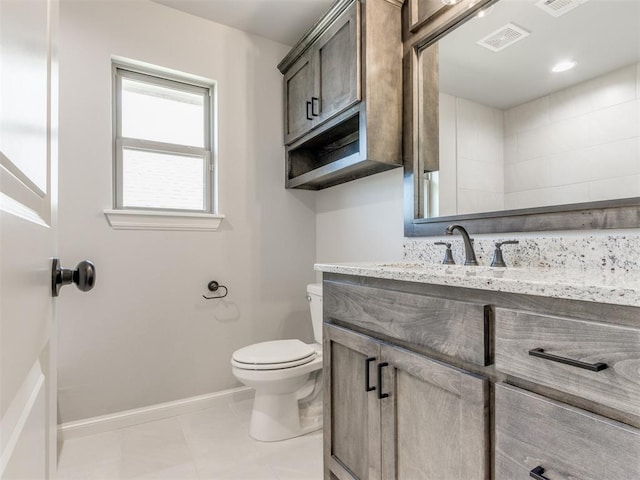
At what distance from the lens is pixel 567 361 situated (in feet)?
2.22

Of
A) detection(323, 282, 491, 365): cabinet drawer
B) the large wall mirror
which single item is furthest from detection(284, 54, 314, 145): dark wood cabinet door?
detection(323, 282, 491, 365): cabinet drawer

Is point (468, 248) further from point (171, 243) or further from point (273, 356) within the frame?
point (171, 243)

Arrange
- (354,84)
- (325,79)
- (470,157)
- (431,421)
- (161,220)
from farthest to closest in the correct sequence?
(161,220) → (325,79) → (354,84) → (470,157) → (431,421)

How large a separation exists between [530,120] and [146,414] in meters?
2.44

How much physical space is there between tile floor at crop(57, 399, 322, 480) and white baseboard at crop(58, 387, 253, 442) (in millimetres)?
32

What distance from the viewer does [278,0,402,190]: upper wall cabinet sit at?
175cm

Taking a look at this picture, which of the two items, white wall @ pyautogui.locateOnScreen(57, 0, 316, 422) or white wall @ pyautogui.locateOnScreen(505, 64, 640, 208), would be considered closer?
white wall @ pyautogui.locateOnScreen(505, 64, 640, 208)

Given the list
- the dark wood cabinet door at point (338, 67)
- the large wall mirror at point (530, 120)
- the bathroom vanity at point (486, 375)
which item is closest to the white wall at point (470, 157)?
the large wall mirror at point (530, 120)

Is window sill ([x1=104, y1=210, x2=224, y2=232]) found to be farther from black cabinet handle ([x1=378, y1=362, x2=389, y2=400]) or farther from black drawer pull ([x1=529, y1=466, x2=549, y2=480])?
black drawer pull ([x1=529, y1=466, x2=549, y2=480])

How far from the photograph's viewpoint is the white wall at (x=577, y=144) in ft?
3.67

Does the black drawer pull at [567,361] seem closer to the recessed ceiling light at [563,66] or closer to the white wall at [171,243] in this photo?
the recessed ceiling light at [563,66]

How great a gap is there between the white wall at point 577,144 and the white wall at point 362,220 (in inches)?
24.7

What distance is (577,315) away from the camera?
0.68 m

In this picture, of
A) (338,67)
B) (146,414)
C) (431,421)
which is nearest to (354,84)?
(338,67)
